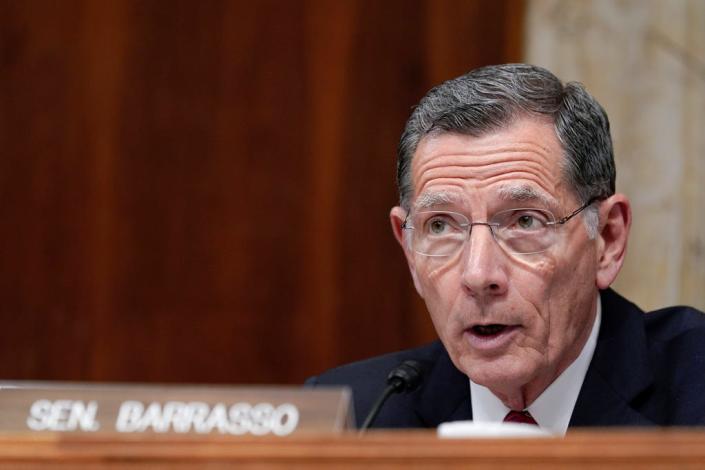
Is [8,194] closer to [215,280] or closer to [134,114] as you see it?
[134,114]

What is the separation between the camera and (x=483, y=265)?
2439 millimetres

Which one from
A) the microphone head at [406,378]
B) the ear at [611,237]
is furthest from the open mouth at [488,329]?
the ear at [611,237]

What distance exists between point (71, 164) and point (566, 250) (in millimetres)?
2401

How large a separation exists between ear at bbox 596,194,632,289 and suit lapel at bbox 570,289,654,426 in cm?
12

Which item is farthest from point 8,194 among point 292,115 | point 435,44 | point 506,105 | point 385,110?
point 506,105

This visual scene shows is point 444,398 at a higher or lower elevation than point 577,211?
lower

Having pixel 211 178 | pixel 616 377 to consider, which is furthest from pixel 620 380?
pixel 211 178

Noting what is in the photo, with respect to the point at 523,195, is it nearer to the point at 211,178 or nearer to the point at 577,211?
the point at 577,211

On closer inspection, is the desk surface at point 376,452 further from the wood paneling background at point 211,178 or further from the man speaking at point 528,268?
the wood paneling background at point 211,178

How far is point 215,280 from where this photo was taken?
14.2ft

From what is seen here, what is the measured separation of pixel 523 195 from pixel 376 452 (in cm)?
110

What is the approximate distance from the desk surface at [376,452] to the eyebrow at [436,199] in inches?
41.7

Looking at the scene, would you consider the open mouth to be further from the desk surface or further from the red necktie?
the desk surface

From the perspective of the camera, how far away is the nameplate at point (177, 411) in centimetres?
167
